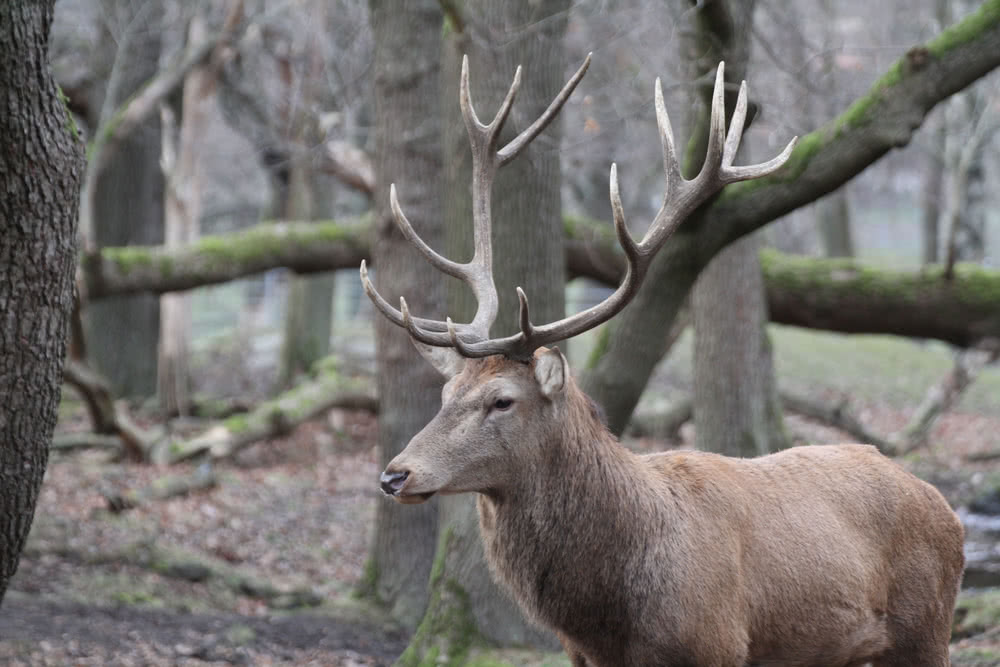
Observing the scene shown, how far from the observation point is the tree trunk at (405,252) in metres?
8.42

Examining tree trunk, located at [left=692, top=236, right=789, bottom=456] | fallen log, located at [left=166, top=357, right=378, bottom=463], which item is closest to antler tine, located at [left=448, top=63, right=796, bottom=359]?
tree trunk, located at [left=692, top=236, right=789, bottom=456]

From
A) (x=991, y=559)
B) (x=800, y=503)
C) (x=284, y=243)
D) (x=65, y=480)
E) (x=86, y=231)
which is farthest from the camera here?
(x=284, y=243)

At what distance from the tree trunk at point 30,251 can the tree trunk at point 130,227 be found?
472 inches

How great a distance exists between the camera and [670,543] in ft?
14.5

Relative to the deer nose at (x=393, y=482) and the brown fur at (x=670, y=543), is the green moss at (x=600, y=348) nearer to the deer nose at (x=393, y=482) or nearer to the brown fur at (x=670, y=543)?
the brown fur at (x=670, y=543)

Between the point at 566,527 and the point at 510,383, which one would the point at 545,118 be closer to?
the point at 510,383

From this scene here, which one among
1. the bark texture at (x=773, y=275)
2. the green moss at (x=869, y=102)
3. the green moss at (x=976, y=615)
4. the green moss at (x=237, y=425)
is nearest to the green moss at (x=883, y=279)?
the bark texture at (x=773, y=275)

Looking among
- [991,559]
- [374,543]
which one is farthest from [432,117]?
[991,559]

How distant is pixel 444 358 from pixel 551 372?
0.67 meters

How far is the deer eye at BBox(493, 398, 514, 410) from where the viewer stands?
4.44 metres

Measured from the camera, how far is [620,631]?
172 inches

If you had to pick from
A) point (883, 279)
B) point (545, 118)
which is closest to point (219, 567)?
point (545, 118)

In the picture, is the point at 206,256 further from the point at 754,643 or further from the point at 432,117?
the point at 754,643

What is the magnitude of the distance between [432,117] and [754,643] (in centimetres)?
531
